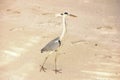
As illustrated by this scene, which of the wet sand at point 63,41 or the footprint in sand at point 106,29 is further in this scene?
the footprint in sand at point 106,29

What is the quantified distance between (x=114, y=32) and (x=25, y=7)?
6.01ft

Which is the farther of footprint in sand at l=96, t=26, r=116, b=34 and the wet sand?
footprint in sand at l=96, t=26, r=116, b=34

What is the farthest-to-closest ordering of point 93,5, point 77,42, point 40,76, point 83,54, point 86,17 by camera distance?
point 93,5 < point 86,17 < point 77,42 < point 83,54 < point 40,76

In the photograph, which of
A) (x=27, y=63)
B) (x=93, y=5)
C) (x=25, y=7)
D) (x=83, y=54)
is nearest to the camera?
(x=27, y=63)

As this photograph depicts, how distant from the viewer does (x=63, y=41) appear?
15.1 feet

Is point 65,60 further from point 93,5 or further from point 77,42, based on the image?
point 93,5

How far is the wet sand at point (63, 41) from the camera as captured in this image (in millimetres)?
3742

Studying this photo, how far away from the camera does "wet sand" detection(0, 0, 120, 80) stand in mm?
3742

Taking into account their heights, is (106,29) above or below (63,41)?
below

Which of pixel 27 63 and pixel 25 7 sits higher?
pixel 27 63

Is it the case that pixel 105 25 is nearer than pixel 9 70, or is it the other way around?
pixel 9 70

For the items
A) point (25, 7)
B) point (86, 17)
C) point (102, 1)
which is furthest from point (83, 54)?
point (102, 1)

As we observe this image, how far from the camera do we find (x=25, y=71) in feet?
12.1

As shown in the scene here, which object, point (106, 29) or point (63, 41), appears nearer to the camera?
point (63, 41)
